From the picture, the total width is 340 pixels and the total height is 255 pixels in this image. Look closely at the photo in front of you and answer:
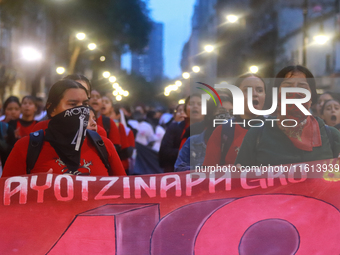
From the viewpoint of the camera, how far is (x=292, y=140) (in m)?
3.16

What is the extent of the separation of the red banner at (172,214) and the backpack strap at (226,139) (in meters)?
0.62

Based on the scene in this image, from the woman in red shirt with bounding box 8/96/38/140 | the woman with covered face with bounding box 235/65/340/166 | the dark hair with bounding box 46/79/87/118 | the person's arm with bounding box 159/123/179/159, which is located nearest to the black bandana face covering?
the dark hair with bounding box 46/79/87/118

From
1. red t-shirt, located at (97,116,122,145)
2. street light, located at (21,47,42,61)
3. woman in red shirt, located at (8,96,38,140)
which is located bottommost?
red t-shirt, located at (97,116,122,145)

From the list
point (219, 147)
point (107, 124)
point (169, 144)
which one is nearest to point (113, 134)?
point (107, 124)

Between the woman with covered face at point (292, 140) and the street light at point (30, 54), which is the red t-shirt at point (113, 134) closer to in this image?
the woman with covered face at point (292, 140)

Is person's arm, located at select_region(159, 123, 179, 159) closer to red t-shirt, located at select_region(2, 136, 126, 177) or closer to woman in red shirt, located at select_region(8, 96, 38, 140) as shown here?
woman in red shirt, located at select_region(8, 96, 38, 140)

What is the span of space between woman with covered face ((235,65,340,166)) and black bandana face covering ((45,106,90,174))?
117cm

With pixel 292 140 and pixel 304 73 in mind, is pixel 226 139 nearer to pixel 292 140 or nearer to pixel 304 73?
pixel 292 140

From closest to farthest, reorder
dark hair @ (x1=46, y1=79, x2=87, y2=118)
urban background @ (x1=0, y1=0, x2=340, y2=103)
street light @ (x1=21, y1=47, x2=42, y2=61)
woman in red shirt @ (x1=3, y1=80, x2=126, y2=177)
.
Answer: woman in red shirt @ (x1=3, y1=80, x2=126, y2=177), dark hair @ (x1=46, y1=79, x2=87, y2=118), urban background @ (x1=0, y1=0, x2=340, y2=103), street light @ (x1=21, y1=47, x2=42, y2=61)

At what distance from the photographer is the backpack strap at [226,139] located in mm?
3680

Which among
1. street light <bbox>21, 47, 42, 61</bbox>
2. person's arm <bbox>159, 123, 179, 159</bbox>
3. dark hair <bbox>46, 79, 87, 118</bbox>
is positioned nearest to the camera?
dark hair <bbox>46, 79, 87, 118</bbox>

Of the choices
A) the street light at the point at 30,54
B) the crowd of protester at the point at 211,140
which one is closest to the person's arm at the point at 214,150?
the crowd of protester at the point at 211,140

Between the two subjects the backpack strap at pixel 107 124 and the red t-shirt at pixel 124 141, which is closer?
the backpack strap at pixel 107 124

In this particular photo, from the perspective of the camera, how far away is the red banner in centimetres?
286
